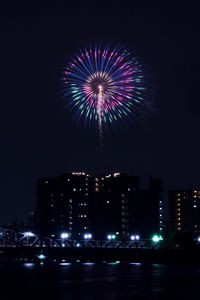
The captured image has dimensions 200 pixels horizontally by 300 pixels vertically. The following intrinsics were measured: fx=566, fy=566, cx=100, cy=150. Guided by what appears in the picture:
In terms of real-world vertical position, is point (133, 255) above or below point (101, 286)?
above

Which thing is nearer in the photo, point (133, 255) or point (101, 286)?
point (101, 286)

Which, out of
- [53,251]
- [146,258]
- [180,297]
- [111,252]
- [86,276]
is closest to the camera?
[180,297]

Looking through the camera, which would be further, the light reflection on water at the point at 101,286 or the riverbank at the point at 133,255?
the riverbank at the point at 133,255

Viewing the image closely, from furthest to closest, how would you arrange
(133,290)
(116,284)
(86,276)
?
(86,276) → (116,284) → (133,290)

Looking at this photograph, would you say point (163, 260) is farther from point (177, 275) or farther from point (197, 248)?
point (177, 275)

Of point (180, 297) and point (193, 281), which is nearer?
point (180, 297)

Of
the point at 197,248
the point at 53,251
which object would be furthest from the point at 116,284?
the point at 53,251

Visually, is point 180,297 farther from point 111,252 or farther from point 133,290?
point 111,252

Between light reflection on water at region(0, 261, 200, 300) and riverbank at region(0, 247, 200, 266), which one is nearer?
light reflection on water at region(0, 261, 200, 300)

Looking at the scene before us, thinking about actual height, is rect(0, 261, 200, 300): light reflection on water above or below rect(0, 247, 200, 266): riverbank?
below

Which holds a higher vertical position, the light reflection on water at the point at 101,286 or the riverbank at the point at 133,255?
the riverbank at the point at 133,255
